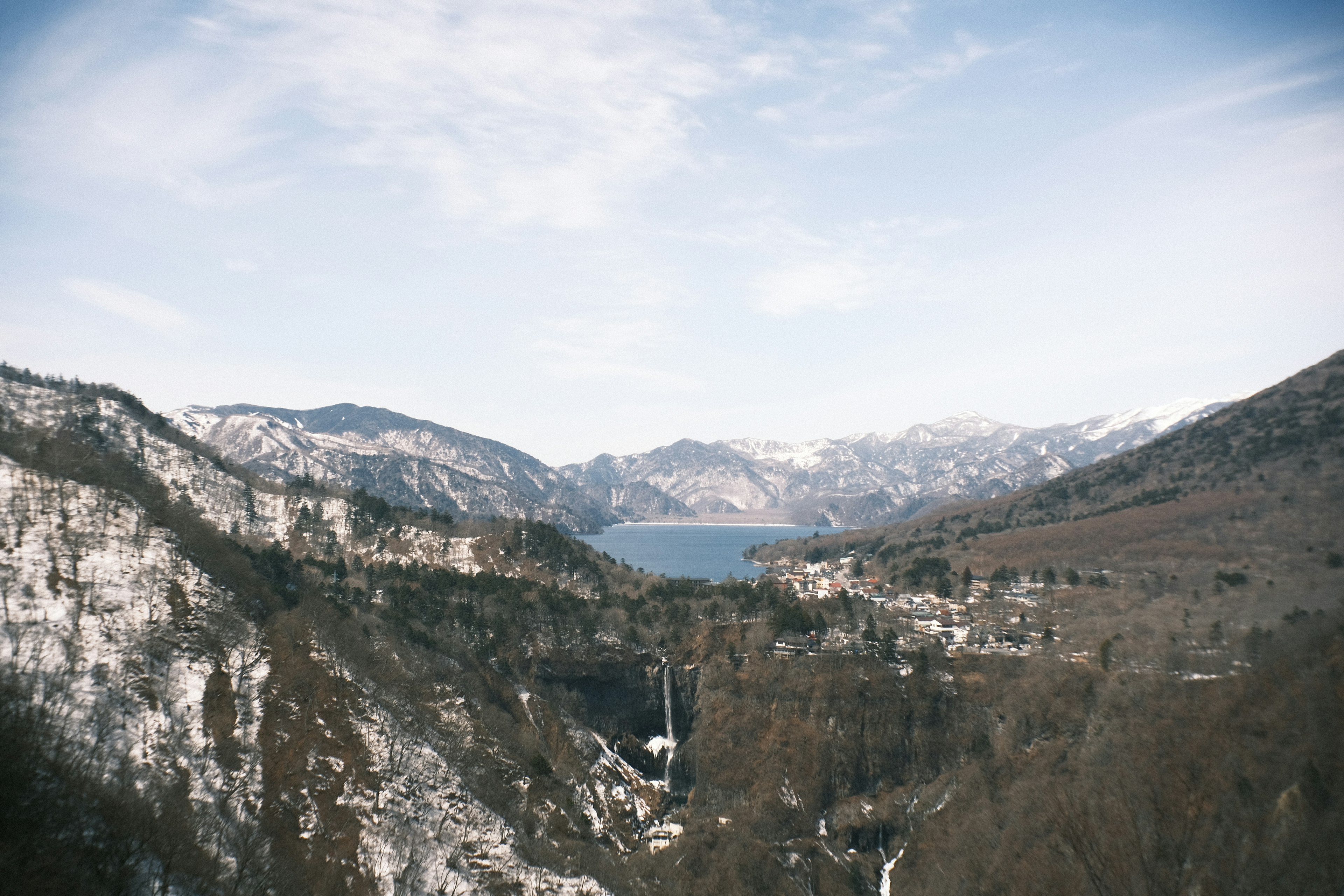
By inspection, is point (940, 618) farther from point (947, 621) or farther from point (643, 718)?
point (643, 718)

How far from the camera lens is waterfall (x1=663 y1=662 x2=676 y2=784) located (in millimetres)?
98125

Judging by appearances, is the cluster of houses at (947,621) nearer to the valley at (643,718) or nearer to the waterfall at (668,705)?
the valley at (643,718)

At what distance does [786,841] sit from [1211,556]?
9938cm

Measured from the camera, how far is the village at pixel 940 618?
99688mm

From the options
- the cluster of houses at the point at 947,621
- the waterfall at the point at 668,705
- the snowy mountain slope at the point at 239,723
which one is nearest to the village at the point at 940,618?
the cluster of houses at the point at 947,621

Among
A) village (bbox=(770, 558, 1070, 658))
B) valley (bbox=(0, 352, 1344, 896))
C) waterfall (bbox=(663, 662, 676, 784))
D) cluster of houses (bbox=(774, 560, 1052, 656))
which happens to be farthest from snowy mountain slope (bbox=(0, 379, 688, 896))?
village (bbox=(770, 558, 1070, 658))

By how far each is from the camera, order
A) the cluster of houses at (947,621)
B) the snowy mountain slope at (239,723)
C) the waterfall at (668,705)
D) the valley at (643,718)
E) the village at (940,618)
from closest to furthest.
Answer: the snowy mountain slope at (239,723) < the valley at (643,718) < the waterfall at (668,705) < the village at (940,618) < the cluster of houses at (947,621)

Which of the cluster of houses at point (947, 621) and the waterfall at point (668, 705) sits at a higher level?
the cluster of houses at point (947, 621)

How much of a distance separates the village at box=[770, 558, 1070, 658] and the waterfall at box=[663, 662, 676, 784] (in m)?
17.2

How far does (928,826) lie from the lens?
7369 cm

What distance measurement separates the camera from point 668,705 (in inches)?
3994

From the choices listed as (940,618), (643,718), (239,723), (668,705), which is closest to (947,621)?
(940,618)

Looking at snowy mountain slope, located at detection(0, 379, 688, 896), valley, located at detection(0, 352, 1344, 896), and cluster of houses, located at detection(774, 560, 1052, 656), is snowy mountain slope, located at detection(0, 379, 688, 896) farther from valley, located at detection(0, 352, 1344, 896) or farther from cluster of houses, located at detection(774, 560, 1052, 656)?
cluster of houses, located at detection(774, 560, 1052, 656)

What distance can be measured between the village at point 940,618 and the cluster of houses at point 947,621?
0.61 ft
